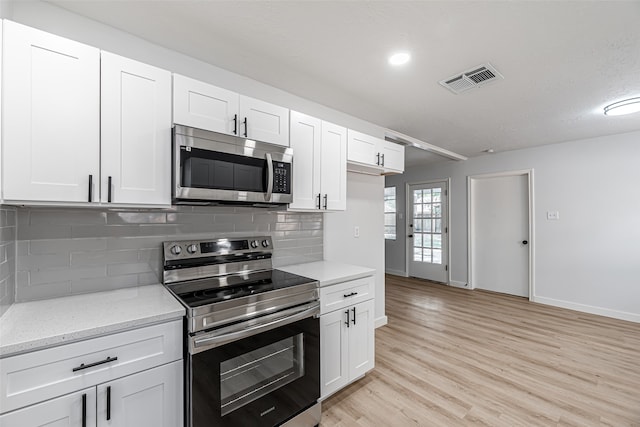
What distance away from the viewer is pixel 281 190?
6.91 ft

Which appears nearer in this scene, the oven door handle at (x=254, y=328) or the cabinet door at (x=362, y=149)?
the oven door handle at (x=254, y=328)

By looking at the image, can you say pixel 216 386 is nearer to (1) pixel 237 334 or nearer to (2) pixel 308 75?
(1) pixel 237 334

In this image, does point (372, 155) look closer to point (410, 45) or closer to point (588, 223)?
point (410, 45)

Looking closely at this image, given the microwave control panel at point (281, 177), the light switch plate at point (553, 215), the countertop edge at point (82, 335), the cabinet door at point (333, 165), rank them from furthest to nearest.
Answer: the light switch plate at point (553, 215)
the cabinet door at point (333, 165)
the microwave control panel at point (281, 177)
the countertop edge at point (82, 335)

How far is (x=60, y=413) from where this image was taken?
1.15 m

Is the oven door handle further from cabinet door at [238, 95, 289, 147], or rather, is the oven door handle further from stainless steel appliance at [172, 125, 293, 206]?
cabinet door at [238, 95, 289, 147]

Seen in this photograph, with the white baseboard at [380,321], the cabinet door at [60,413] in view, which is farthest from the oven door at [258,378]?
the white baseboard at [380,321]

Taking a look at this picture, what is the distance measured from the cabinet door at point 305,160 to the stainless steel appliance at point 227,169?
0.13 m

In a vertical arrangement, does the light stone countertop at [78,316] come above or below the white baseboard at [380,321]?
above

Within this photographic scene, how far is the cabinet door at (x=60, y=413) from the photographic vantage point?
1.08 m

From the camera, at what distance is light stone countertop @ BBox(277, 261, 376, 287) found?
2.10m

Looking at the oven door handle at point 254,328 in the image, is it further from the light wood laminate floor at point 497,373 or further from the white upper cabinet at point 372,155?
the white upper cabinet at point 372,155

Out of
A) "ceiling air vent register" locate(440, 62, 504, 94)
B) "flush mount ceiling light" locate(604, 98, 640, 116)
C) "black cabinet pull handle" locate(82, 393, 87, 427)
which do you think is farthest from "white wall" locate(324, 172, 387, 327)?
"flush mount ceiling light" locate(604, 98, 640, 116)

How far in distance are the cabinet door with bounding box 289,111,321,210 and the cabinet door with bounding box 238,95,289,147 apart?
92 mm
